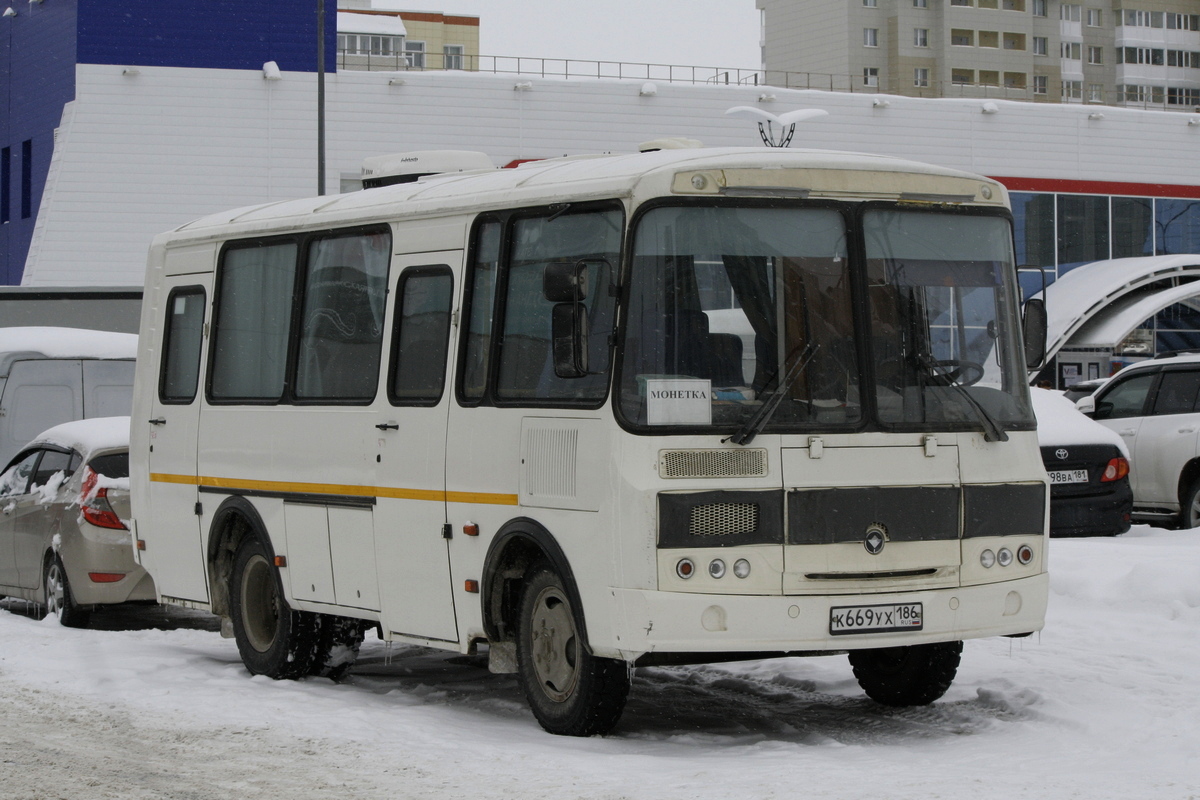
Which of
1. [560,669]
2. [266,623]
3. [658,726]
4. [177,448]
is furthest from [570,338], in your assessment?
[177,448]

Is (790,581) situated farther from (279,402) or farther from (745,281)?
(279,402)

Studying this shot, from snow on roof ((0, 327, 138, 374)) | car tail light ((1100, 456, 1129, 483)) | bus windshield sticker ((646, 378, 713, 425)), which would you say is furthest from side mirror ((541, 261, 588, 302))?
snow on roof ((0, 327, 138, 374))

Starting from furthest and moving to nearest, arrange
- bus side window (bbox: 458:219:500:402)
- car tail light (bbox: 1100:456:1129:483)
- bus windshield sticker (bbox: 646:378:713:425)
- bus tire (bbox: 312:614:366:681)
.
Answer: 1. car tail light (bbox: 1100:456:1129:483)
2. bus tire (bbox: 312:614:366:681)
3. bus side window (bbox: 458:219:500:402)
4. bus windshield sticker (bbox: 646:378:713:425)

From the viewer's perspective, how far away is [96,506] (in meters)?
13.6

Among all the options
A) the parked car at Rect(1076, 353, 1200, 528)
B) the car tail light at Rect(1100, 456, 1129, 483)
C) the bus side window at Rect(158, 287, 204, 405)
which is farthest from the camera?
the parked car at Rect(1076, 353, 1200, 528)

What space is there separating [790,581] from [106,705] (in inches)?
148

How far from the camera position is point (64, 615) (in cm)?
1360

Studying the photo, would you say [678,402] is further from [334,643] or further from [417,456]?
[334,643]

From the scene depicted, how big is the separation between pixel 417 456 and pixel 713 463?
2.15 metres

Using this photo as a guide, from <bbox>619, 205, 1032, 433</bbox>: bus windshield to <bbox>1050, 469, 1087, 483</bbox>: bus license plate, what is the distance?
8.53 meters

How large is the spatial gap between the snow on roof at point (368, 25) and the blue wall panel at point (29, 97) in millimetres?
41453

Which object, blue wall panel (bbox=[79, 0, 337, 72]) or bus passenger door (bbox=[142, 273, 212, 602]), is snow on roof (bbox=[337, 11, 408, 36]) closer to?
blue wall panel (bbox=[79, 0, 337, 72])

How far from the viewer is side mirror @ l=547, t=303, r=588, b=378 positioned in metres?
8.05

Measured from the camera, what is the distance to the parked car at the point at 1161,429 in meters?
18.0
